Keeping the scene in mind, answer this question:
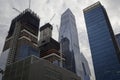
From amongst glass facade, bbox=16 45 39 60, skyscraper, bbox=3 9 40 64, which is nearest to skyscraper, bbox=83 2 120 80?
skyscraper, bbox=3 9 40 64

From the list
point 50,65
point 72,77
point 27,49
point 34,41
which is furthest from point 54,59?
point 50,65

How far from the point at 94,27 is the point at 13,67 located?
14239cm

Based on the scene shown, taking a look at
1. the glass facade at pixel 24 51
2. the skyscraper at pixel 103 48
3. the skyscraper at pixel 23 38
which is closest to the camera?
the glass facade at pixel 24 51

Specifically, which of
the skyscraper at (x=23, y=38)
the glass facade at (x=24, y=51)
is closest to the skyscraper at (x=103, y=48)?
the skyscraper at (x=23, y=38)

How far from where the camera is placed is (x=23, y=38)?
498 feet

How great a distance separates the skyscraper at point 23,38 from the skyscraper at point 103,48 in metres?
72.7

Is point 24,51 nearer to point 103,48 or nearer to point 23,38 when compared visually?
point 23,38

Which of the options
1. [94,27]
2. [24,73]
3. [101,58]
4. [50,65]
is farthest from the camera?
[94,27]

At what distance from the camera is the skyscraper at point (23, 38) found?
139000 millimetres

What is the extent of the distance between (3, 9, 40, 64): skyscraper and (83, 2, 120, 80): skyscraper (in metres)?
72.7

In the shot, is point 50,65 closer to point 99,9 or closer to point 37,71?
point 37,71

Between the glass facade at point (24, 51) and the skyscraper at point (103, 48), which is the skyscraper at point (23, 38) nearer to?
the glass facade at point (24, 51)

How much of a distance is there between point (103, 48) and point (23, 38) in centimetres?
9511

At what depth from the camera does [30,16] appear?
175000mm
